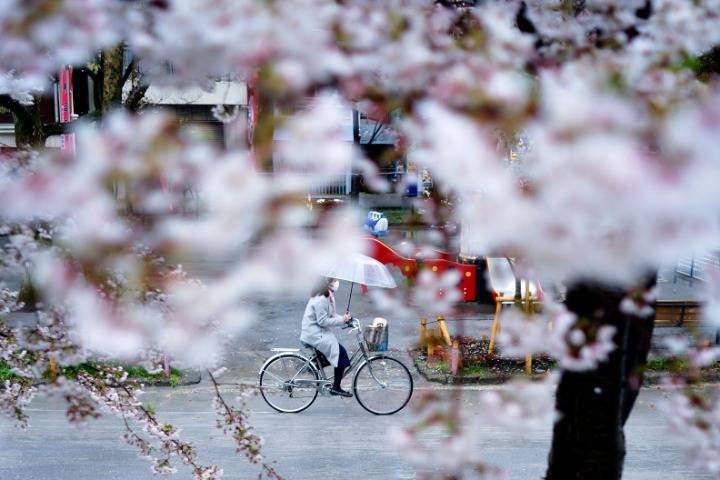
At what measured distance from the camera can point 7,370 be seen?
9.59 metres

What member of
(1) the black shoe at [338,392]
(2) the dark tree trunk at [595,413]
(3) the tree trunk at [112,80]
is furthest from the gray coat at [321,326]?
(2) the dark tree trunk at [595,413]

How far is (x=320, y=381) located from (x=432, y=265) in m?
3.03

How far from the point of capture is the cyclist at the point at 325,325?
28.2 feet

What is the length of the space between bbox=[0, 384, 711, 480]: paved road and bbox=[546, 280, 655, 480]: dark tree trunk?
442 cm

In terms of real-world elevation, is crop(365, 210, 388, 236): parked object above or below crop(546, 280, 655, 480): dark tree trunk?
below

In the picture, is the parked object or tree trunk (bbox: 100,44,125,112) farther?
the parked object

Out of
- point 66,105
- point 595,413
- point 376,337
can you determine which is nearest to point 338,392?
point 376,337

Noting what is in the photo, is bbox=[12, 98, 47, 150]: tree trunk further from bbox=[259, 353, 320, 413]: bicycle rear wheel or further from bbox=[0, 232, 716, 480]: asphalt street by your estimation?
bbox=[259, 353, 320, 413]: bicycle rear wheel

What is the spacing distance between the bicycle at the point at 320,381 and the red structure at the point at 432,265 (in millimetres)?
1145

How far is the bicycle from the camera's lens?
8.91 meters

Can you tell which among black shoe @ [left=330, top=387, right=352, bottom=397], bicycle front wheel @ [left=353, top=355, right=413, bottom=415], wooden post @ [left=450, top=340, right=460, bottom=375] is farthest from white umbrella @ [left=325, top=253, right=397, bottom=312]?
wooden post @ [left=450, top=340, right=460, bottom=375]

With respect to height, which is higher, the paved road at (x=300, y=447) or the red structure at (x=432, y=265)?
the red structure at (x=432, y=265)

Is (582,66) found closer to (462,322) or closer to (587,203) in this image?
(587,203)

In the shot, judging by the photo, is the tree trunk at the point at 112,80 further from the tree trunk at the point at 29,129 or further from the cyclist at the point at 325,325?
the cyclist at the point at 325,325
